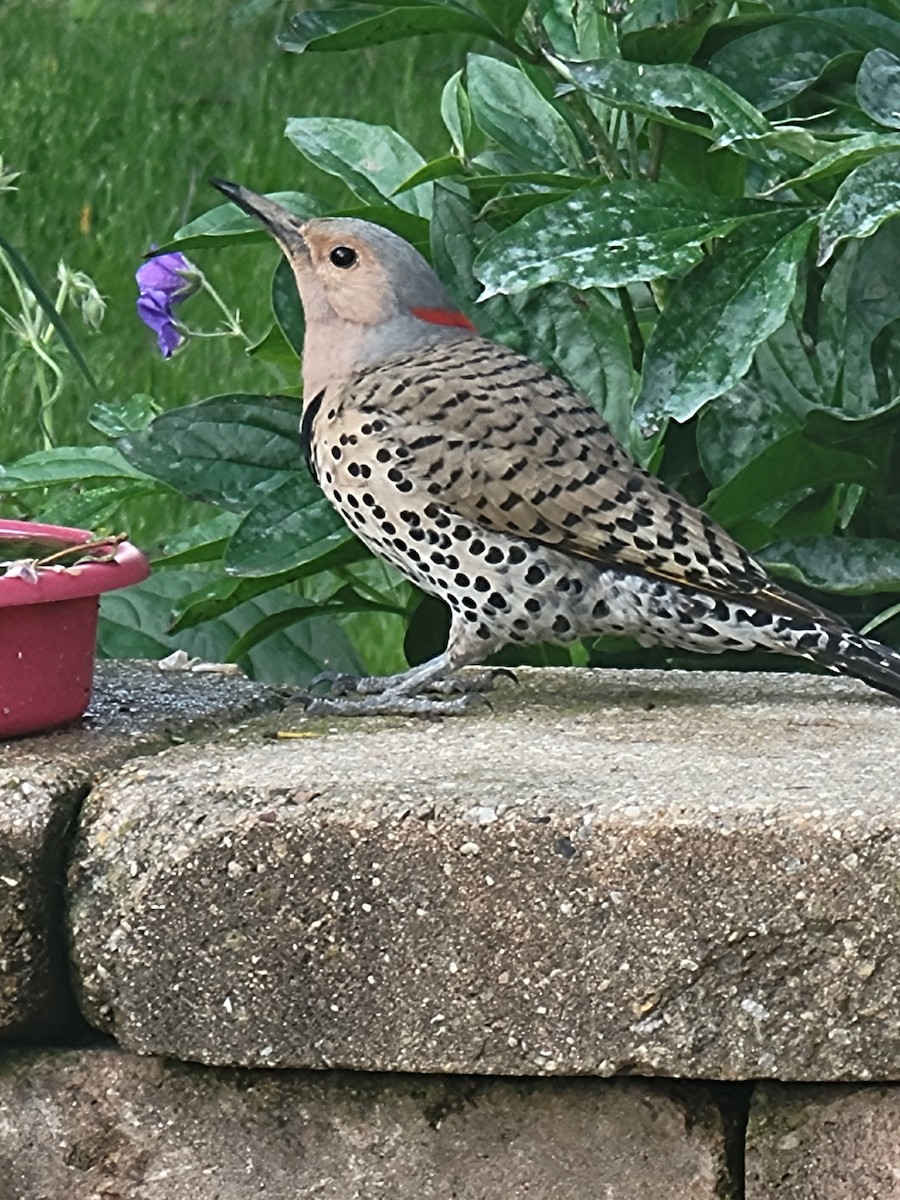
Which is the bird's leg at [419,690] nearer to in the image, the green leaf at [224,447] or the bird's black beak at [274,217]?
the green leaf at [224,447]

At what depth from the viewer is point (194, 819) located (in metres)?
2.18

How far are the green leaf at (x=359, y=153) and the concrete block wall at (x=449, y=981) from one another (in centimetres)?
181

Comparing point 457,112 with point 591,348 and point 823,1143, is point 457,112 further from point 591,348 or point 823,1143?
point 823,1143

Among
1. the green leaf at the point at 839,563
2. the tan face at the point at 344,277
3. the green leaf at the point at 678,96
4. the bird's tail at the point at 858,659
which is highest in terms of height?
Answer: the green leaf at the point at 678,96

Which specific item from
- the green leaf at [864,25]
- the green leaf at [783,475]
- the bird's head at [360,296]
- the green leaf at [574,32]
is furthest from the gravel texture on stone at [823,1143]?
the green leaf at [574,32]

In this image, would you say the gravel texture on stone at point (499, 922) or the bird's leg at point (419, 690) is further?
the bird's leg at point (419, 690)

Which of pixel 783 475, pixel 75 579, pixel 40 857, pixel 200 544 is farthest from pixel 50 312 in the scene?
pixel 783 475

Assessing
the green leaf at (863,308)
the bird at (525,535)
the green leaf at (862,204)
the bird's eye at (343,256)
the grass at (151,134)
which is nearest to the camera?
the green leaf at (862,204)

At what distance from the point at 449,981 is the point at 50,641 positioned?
0.72 meters

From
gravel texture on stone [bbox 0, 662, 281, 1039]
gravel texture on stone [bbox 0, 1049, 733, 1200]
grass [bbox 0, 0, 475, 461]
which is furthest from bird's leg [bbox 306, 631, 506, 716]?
grass [bbox 0, 0, 475, 461]

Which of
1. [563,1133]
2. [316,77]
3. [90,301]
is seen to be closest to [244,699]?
[563,1133]

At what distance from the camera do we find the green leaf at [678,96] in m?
3.00

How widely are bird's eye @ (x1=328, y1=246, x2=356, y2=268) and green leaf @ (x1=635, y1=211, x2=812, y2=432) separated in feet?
1.74

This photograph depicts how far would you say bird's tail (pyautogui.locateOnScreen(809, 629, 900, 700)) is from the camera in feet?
9.47
